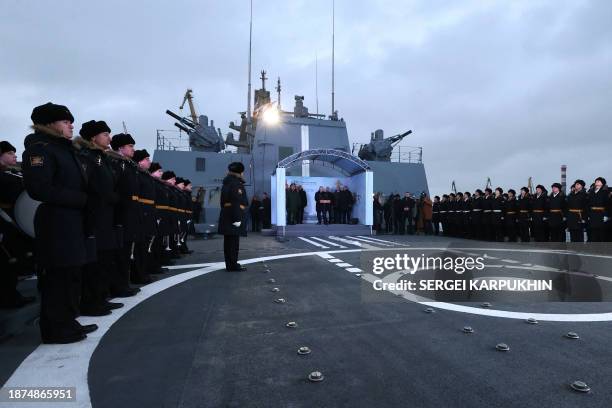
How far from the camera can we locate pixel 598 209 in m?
9.31

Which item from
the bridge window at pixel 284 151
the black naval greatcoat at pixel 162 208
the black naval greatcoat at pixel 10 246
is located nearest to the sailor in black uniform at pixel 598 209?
the black naval greatcoat at pixel 162 208

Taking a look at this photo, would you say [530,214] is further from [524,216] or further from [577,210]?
[577,210]

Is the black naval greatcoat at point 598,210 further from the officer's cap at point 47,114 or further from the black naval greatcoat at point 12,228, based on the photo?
the black naval greatcoat at point 12,228

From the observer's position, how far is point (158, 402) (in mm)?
1917

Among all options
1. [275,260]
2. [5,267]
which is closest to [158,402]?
[5,267]

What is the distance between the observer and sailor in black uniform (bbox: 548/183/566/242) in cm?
1051

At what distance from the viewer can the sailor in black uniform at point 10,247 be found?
383 cm

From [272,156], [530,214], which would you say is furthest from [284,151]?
[530,214]

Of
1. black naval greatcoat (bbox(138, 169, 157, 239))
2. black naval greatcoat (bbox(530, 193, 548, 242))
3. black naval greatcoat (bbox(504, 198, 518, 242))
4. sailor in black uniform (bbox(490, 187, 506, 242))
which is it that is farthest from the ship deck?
sailor in black uniform (bbox(490, 187, 506, 242))

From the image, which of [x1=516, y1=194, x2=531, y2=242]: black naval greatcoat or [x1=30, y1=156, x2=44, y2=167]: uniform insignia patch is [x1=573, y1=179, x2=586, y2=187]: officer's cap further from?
[x1=30, y1=156, x2=44, y2=167]: uniform insignia patch

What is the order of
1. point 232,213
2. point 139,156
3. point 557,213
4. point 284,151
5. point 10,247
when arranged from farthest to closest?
1. point 284,151
2. point 557,213
3. point 232,213
4. point 139,156
5. point 10,247

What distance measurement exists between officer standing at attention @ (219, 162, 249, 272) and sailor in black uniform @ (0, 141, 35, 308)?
108 inches

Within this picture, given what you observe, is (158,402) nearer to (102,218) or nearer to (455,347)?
(455,347)

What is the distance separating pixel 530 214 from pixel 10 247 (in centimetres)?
1318
